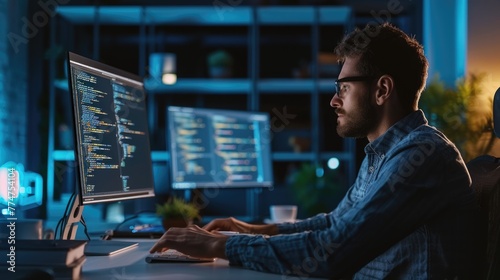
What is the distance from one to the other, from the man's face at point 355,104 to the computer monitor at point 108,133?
61 centimetres

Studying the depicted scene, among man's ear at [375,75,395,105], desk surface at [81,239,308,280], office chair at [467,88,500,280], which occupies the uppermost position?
man's ear at [375,75,395,105]

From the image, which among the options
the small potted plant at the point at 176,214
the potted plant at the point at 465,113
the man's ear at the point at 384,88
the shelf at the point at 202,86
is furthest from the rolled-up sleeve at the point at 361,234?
the shelf at the point at 202,86

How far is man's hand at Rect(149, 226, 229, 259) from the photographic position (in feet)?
4.25

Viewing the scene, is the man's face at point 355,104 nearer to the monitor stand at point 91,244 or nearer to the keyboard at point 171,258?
the keyboard at point 171,258

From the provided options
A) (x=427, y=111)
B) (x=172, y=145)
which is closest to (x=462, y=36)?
(x=427, y=111)

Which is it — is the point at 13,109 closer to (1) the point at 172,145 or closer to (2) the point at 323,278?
(1) the point at 172,145

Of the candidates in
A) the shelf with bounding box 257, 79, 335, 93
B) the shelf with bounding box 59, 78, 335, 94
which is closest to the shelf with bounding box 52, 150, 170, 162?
the shelf with bounding box 59, 78, 335, 94

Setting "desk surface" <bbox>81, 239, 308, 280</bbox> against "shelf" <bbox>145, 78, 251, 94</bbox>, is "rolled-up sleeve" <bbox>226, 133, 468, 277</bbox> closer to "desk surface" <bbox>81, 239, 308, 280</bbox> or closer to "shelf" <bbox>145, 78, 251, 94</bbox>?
"desk surface" <bbox>81, 239, 308, 280</bbox>

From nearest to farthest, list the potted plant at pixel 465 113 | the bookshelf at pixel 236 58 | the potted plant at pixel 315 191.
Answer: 1. the potted plant at pixel 465 113
2. the potted plant at pixel 315 191
3. the bookshelf at pixel 236 58

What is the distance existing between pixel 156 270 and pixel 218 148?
1703 mm

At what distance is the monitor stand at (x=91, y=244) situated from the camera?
1476 millimetres

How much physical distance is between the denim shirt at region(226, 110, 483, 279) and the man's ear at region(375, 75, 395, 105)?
150 mm

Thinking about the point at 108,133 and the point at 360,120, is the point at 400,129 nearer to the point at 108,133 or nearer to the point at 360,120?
the point at 360,120

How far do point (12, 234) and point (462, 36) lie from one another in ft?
10.2
